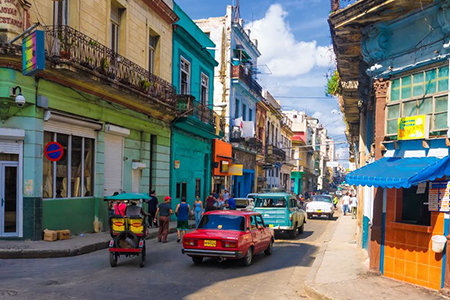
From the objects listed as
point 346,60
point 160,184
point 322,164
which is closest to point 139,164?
point 160,184

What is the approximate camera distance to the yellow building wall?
1459 cm

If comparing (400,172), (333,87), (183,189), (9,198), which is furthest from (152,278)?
(183,189)

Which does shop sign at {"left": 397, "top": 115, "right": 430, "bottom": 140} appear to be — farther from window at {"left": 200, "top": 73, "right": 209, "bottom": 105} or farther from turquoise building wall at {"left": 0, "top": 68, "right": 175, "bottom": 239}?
window at {"left": 200, "top": 73, "right": 209, "bottom": 105}

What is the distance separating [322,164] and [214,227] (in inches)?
3763

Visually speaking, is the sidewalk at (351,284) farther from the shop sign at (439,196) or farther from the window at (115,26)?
the window at (115,26)

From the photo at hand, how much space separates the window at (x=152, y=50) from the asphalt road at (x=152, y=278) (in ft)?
35.2

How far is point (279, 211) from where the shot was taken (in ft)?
58.9

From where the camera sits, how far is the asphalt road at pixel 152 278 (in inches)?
317

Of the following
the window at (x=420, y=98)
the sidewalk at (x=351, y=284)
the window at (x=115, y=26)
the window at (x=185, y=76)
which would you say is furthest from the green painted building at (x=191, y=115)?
the window at (x=420, y=98)

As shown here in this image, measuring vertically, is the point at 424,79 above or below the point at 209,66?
below

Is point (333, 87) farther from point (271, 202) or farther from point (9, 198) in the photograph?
point (9, 198)

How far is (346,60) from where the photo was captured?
1219cm

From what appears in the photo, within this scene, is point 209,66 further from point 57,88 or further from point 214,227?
point 214,227

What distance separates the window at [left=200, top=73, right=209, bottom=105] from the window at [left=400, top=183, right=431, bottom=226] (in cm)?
1925
